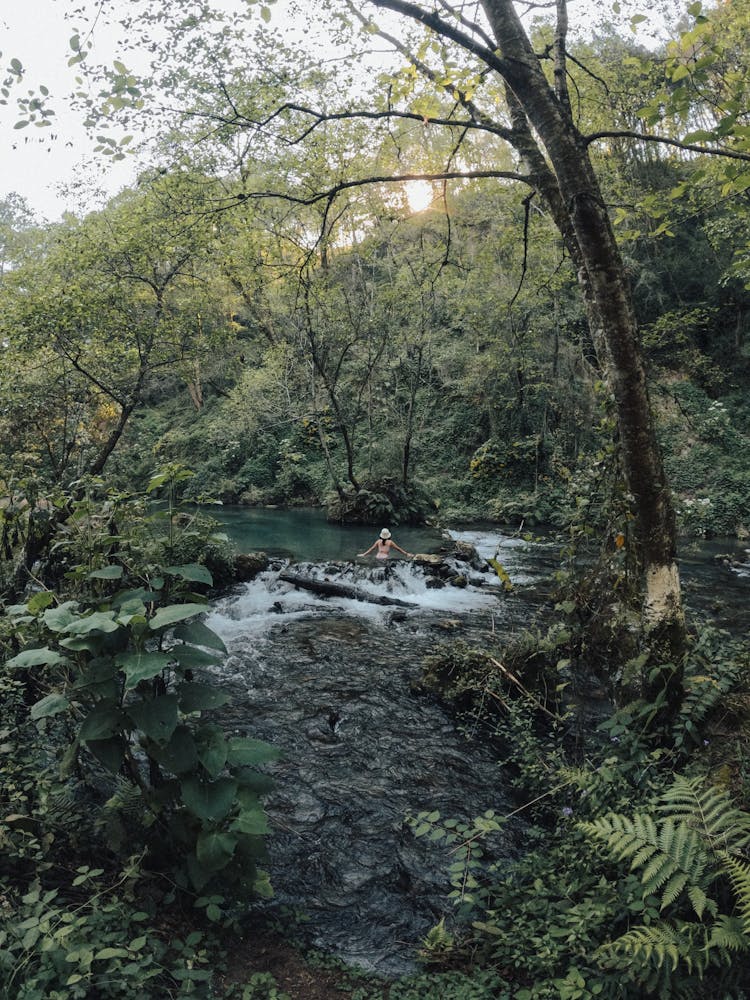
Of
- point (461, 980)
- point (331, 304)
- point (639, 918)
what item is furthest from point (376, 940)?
point (331, 304)

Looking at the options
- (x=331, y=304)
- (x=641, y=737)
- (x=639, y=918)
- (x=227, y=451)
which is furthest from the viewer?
(x=227, y=451)

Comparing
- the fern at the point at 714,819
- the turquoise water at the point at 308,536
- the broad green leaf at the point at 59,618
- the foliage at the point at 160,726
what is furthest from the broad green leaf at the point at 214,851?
the turquoise water at the point at 308,536

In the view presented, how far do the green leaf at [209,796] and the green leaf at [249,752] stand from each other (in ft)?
0.37

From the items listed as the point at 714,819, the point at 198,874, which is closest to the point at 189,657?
the point at 198,874

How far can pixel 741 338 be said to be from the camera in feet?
78.2

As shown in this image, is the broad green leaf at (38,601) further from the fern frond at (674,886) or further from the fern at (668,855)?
the fern frond at (674,886)

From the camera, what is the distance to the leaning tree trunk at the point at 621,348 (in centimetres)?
394

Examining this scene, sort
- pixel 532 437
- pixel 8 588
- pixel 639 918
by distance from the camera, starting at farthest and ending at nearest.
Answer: pixel 532 437 < pixel 8 588 < pixel 639 918

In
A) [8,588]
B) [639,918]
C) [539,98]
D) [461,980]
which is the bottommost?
[461,980]

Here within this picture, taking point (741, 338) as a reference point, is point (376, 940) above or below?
below

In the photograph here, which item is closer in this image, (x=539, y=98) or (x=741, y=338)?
(x=539, y=98)

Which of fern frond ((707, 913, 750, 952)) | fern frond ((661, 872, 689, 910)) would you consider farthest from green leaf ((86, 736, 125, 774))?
fern frond ((707, 913, 750, 952))

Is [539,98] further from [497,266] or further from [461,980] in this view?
[497,266]

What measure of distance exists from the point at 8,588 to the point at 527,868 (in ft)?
16.2
